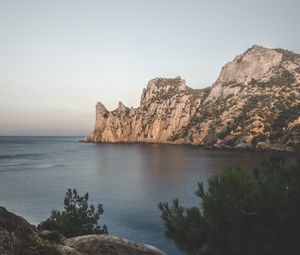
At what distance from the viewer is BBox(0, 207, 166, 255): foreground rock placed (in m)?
9.58

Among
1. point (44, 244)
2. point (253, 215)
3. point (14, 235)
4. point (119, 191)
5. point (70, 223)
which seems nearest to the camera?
point (14, 235)

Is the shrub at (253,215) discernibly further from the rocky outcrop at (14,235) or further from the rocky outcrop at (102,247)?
the rocky outcrop at (14,235)

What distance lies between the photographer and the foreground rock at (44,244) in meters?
9.58

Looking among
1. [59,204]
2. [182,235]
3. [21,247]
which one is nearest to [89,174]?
[59,204]

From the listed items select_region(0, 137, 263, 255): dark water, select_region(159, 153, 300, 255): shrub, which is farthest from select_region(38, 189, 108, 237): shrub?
select_region(0, 137, 263, 255): dark water

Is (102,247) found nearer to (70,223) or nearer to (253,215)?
(253,215)

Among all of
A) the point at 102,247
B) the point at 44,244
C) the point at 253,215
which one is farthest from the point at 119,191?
the point at 44,244

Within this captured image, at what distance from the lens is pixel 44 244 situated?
409 inches

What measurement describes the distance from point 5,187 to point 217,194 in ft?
190

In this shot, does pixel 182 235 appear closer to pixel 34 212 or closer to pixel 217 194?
pixel 217 194

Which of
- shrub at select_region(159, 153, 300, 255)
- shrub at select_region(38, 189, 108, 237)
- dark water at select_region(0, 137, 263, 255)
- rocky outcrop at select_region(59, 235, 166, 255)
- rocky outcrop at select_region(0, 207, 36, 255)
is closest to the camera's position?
rocky outcrop at select_region(0, 207, 36, 255)

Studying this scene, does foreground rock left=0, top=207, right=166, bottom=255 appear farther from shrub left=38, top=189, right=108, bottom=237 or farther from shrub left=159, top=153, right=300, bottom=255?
shrub left=38, top=189, right=108, bottom=237

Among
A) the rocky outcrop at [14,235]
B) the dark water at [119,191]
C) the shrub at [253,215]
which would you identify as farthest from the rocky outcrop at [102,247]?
the dark water at [119,191]

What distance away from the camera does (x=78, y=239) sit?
11.8 m
